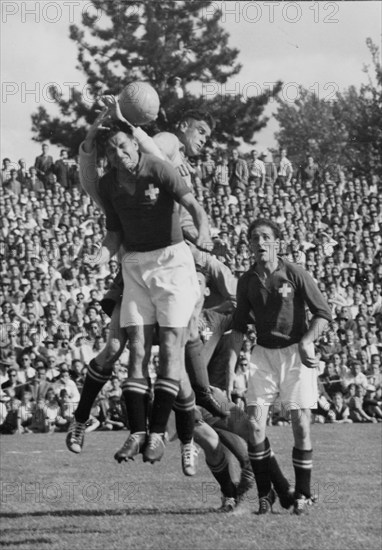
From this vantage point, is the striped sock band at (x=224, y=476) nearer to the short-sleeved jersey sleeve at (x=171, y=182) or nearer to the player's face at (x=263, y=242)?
the player's face at (x=263, y=242)

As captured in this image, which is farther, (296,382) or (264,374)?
(264,374)

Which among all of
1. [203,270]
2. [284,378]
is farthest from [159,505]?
[203,270]

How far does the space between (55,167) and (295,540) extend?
15.7 m

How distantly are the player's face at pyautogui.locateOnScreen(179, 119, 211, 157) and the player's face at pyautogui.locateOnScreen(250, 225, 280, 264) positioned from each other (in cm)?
124

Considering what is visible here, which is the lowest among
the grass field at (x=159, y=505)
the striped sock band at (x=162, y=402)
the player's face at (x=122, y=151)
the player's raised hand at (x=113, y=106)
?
the grass field at (x=159, y=505)

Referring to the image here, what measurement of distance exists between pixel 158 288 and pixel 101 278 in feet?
50.8

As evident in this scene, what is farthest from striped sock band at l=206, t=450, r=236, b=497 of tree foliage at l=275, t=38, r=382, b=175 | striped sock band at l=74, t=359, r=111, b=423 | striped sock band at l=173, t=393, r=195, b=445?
tree foliage at l=275, t=38, r=382, b=175

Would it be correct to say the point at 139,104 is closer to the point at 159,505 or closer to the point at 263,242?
the point at 263,242

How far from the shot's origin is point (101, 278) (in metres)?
22.2

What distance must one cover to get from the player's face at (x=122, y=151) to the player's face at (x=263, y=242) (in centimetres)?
212

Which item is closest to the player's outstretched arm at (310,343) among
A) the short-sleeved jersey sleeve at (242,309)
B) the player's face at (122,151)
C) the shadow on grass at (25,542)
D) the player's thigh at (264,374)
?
the short-sleeved jersey sleeve at (242,309)

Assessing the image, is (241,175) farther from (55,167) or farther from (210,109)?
(210,109)

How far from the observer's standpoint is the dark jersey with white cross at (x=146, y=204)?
6660 mm

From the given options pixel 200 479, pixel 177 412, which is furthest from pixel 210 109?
pixel 177 412
